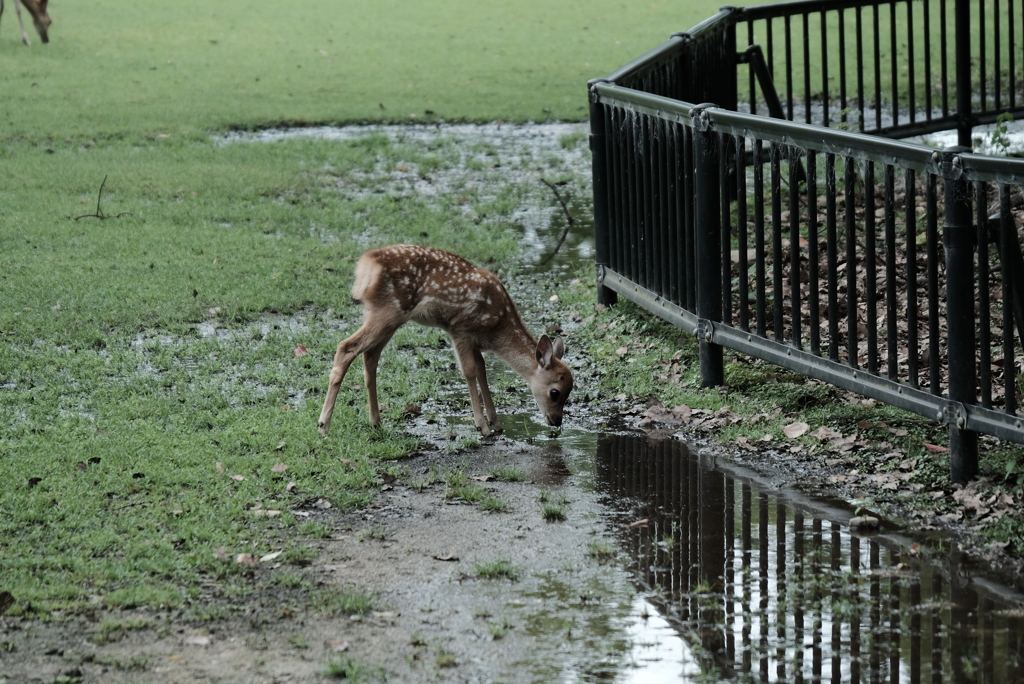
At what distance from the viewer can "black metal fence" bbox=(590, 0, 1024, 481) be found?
5.95 meters

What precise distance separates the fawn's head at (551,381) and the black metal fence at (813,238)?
0.96 metres

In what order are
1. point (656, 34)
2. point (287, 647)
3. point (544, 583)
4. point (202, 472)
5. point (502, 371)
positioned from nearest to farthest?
point (287, 647) → point (544, 583) → point (202, 472) → point (502, 371) → point (656, 34)

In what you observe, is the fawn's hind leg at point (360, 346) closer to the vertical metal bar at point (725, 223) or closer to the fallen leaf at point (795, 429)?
the vertical metal bar at point (725, 223)

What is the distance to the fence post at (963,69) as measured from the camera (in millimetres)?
11703

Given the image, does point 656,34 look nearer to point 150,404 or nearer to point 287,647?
point 150,404

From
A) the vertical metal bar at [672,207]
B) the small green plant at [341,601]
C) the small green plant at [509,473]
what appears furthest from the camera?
the vertical metal bar at [672,207]

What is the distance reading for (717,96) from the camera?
37.4 feet

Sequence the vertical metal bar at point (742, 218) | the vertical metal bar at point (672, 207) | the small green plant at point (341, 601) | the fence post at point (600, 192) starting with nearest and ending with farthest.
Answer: the small green plant at point (341, 601) < the vertical metal bar at point (742, 218) < the vertical metal bar at point (672, 207) < the fence post at point (600, 192)

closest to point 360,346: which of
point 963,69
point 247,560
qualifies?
point 247,560

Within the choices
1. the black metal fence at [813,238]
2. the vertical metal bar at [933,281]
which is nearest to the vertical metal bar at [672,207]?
the black metal fence at [813,238]

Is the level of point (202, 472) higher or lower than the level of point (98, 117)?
lower

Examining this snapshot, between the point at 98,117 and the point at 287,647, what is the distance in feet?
47.3

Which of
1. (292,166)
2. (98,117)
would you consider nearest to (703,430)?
(292,166)

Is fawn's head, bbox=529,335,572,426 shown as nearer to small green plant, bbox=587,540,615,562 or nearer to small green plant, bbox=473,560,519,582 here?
small green plant, bbox=587,540,615,562
